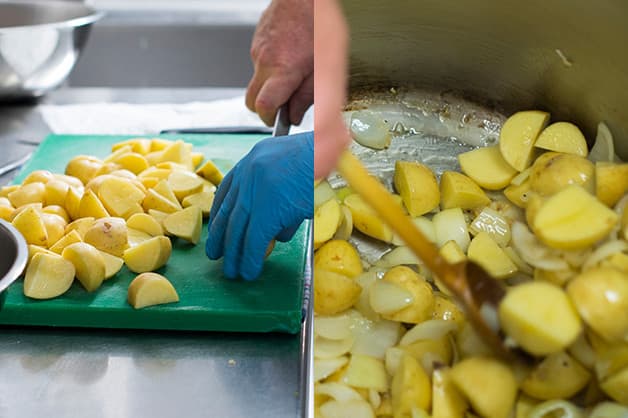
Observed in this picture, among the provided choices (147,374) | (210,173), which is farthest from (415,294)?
Answer: (210,173)

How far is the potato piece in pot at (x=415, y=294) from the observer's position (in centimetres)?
38

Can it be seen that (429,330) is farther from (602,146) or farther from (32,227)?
(32,227)

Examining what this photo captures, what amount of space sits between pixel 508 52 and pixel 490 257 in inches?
4.6

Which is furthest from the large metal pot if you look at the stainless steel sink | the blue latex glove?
the stainless steel sink

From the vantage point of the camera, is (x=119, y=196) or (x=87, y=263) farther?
(x=119, y=196)

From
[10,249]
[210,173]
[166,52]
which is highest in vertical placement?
[10,249]

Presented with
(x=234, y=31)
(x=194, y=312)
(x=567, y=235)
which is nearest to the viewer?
(x=567, y=235)

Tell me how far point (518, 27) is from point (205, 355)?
670mm

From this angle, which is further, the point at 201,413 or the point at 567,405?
the point at 201,413

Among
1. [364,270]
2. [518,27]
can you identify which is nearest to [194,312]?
[364,270]

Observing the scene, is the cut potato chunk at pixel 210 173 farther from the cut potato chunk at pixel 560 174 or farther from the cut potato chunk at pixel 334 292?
the cut potato chunk at pixel 560 174

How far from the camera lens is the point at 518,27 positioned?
0.39m

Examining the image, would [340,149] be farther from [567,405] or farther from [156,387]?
[156,387]

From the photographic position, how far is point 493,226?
0.37 meters
